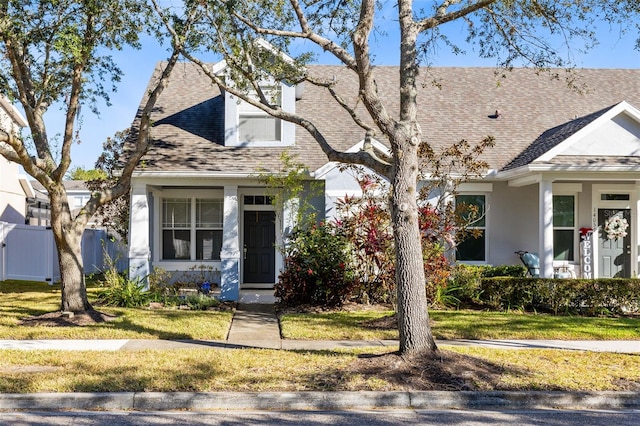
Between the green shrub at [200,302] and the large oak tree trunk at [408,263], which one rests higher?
the large oak tree trunk at [408,263]

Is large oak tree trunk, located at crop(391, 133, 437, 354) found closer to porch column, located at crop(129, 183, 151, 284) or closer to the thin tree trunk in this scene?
the thin tree trunk

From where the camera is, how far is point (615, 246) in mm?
16594

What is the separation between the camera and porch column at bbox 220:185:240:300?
15211 mm

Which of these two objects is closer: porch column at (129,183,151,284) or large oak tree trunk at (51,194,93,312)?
large oak tree trunk at (51,194,93,312)

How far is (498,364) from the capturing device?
822cm

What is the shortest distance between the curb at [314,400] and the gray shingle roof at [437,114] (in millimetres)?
8929

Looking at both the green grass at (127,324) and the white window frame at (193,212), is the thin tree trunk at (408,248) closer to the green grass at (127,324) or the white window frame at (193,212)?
the green grass at (127,324)

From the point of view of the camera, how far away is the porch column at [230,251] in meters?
15.2

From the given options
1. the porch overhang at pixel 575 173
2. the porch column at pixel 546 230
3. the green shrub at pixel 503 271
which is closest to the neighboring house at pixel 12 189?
the green shrub at pixel 503 271

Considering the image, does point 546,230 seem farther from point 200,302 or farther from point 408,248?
point 200,302

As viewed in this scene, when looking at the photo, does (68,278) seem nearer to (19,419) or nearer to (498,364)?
(19,419)

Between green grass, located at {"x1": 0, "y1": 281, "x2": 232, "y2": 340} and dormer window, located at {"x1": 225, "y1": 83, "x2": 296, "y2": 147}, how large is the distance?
5.25 meters

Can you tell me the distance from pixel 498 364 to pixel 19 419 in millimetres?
5723

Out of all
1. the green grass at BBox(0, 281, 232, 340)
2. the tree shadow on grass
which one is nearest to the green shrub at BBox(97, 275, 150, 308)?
the green grass at BBox(0, 281, 232, 340)
